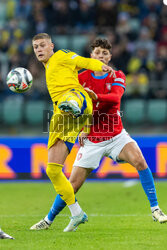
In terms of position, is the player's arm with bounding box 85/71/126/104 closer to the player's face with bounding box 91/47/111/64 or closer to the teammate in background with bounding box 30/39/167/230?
the teammate in background with bounding box 30/39/167/230

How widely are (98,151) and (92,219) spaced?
1.11 metres

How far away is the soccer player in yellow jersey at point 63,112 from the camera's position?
5.50 metres

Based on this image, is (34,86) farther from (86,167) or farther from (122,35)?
(86,167)

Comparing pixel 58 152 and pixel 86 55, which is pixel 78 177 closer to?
pixel 58 152

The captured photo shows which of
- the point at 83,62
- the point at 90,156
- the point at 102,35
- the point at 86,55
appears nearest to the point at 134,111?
the point at 86,55

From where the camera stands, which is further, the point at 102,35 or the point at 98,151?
the point at 102,35

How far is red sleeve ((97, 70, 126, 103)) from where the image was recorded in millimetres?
5754

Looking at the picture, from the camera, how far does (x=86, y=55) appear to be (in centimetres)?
1252

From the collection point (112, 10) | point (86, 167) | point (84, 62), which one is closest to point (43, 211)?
point (86, 167)

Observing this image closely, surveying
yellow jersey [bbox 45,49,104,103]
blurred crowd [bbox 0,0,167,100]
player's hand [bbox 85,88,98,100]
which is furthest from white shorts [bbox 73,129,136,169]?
blurred crowd [bbox 0,0,167,100]

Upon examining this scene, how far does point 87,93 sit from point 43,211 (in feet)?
8.08

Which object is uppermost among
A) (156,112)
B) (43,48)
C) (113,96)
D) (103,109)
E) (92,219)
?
(43,48)

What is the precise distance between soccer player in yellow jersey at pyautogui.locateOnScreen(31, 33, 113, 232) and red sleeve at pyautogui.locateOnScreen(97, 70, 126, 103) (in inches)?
7.6

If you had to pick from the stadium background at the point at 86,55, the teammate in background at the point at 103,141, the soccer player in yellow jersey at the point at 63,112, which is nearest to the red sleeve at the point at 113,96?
the teammate in background at the point at 103,141
